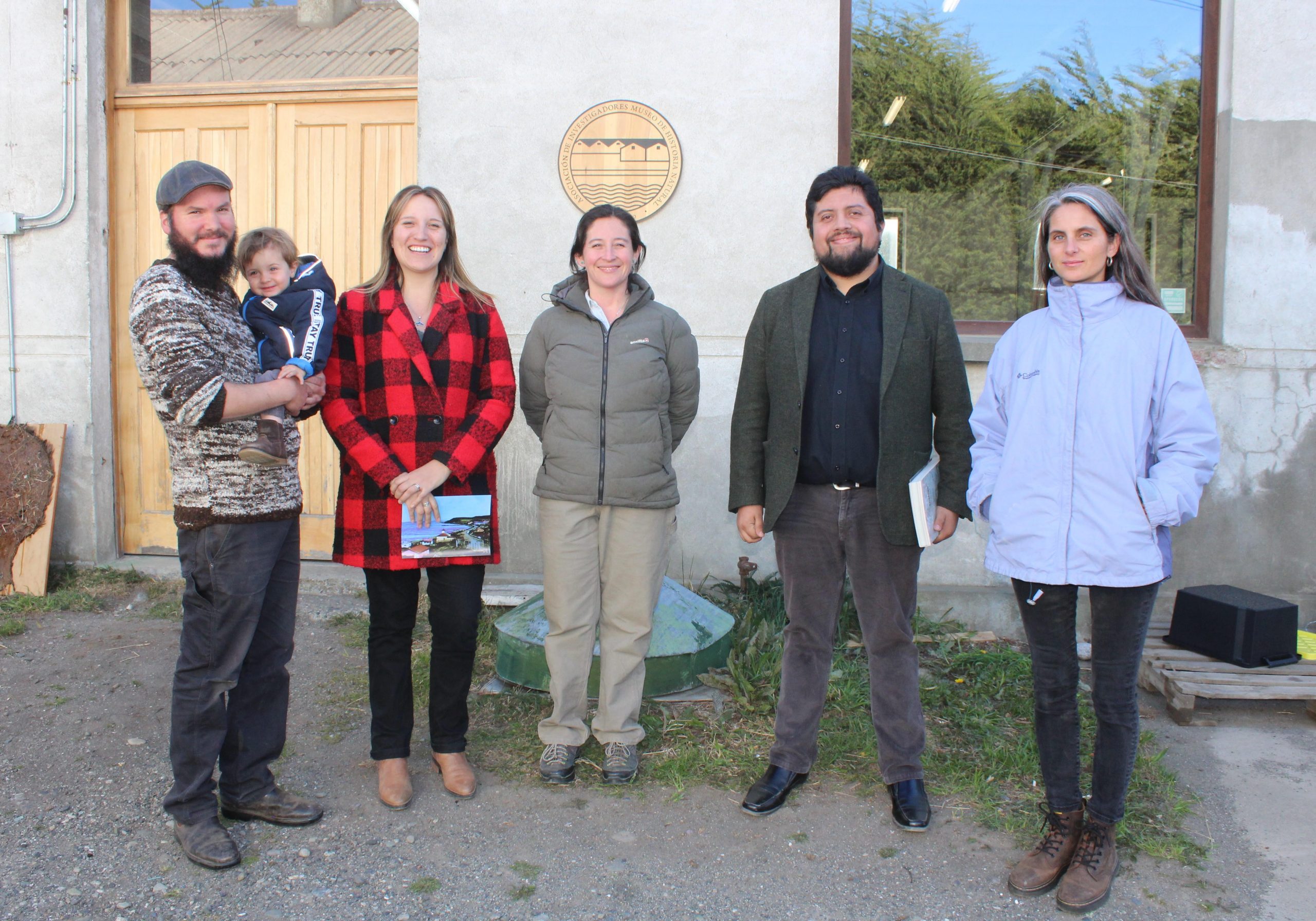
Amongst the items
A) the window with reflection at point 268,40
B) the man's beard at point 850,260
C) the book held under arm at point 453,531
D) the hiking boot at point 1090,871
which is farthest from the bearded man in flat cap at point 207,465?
the window with reflection at point 268,40

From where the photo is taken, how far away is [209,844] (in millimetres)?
2770

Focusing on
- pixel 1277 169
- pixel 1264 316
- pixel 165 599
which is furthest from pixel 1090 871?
pixel 165 599

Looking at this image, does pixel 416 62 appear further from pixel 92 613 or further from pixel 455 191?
pixel 92 613

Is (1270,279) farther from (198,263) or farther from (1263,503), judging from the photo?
(198,263)

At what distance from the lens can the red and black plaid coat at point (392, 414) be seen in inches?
122

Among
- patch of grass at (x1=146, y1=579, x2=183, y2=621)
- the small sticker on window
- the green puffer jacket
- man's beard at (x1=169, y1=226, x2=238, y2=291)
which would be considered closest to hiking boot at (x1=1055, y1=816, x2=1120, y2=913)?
the green puffer jacket

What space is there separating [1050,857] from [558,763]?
1634 mm

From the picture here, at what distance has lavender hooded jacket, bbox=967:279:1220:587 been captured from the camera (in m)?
2.52

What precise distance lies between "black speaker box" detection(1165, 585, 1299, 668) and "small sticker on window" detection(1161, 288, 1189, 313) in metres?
1.74

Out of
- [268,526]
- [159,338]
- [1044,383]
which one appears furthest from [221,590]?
[1044,383]

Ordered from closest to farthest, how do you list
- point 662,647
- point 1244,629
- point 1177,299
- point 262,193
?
point 662,647, point 1244,629, point 1177,299, point 262,193

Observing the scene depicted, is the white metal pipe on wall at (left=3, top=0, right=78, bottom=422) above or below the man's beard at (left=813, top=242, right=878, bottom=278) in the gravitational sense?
above

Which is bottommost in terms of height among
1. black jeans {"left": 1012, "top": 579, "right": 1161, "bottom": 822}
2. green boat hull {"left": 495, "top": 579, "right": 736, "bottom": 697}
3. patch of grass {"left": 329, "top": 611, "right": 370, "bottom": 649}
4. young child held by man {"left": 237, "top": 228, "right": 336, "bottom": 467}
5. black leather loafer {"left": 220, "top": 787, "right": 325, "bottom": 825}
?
black leather loafer {"left": 220, "top": 787, "right": 325, "bottom": 825}

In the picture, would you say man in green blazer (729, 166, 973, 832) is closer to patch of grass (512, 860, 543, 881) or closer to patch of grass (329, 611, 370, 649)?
patch of grass (512, 860, 543, 881)
